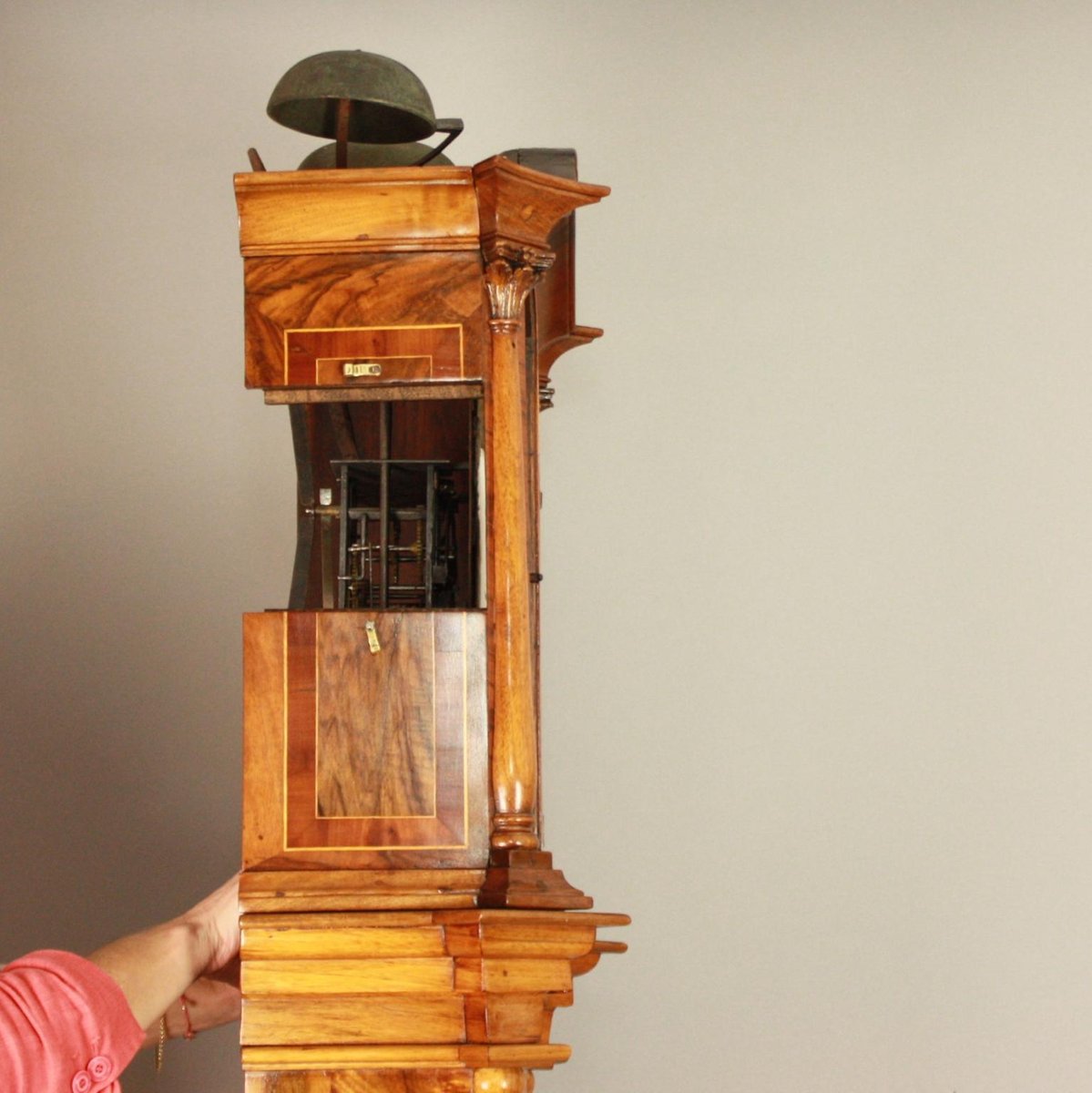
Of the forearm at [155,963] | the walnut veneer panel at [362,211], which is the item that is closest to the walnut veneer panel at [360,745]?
the forearm at [155,963]

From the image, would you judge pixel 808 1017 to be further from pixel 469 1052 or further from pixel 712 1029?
pixel 469 1052

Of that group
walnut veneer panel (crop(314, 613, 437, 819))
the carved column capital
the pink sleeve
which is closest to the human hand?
walnut veneer panel (crop(314, 613, 437, 819))

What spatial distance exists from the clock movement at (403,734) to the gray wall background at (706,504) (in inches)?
54.0

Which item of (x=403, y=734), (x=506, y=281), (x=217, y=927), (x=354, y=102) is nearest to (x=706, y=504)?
(x=354, y=102)

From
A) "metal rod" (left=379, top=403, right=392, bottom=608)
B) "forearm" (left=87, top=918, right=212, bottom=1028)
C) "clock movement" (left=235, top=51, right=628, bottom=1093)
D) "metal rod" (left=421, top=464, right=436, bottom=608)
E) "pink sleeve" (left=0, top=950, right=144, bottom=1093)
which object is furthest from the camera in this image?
"metal rod" (left=421, top=464, right=436, bottom=608)

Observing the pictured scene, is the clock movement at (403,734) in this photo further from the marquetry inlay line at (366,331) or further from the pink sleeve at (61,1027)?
the pink sleeve at (61,1027)

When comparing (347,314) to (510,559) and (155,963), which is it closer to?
(510,559)

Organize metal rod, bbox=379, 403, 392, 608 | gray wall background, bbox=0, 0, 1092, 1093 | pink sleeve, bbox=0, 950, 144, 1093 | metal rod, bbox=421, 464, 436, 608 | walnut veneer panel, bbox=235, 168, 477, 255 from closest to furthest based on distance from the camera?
pink sleeve, bbox=0, 950, 144, 1093 < walnut veneer panel, bbox=235, 168, 477, 255 < metal rod, bbox=379, 403, 392, 608 < metal rod, bbox=421, 464, 436, 608 < gray wall background, bbox=0, 0, 1092, 1093

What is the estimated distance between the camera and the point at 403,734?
2094mm

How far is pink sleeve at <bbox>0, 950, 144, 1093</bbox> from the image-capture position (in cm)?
160

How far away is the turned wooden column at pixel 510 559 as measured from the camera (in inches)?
81.6

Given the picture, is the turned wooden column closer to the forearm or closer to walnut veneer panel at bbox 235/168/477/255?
walnut veneer panel at bbox 235/168/477/255

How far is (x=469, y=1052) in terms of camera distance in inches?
77.5

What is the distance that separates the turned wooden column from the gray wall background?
1520 millimetres
